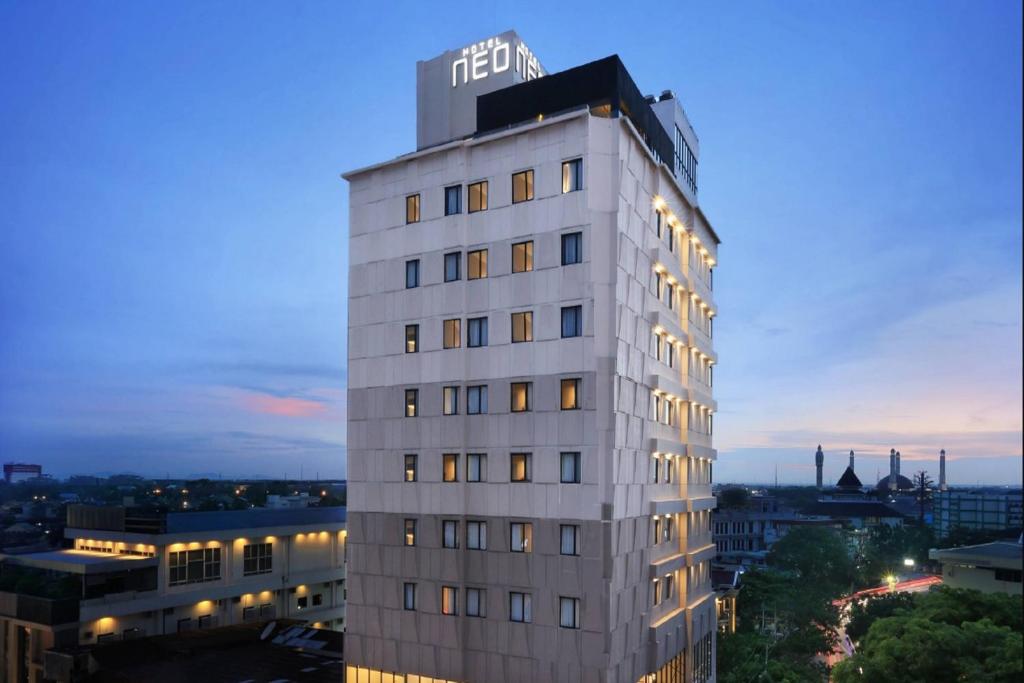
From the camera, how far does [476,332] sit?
43.0 meters

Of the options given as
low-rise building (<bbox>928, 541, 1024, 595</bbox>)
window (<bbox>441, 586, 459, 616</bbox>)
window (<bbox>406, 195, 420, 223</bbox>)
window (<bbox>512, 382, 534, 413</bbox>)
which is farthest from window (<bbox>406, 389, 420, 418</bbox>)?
low-rise building (<bbox>928, 541, 1024, 595</bbox>)

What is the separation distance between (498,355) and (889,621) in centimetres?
3067

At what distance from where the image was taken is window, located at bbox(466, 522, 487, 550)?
41656mm

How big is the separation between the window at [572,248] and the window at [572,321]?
261 cm

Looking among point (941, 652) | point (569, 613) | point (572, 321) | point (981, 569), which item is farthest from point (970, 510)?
point (572, 321)

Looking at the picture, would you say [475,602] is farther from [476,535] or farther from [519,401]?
[519,401]

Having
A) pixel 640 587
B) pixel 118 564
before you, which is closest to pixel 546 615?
pixel 640 587

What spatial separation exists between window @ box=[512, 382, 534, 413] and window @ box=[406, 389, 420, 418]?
6667 mm

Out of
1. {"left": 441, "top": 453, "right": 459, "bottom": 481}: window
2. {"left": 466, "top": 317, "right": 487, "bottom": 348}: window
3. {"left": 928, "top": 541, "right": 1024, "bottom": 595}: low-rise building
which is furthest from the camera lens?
{"left": 928, "top": 541, "right": 1024, "bottom": 595}: low-rise building

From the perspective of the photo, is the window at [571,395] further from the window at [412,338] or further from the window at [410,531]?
the window at [410,531]

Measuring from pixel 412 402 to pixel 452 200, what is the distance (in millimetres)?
12735

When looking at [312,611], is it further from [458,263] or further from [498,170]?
[498,170]

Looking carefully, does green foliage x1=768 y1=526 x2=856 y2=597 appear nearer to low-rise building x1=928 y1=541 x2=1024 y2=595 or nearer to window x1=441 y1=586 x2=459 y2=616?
low-rise building x1=928 y1=541 x2=1024 y2=595

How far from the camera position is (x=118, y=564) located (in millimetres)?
59781
